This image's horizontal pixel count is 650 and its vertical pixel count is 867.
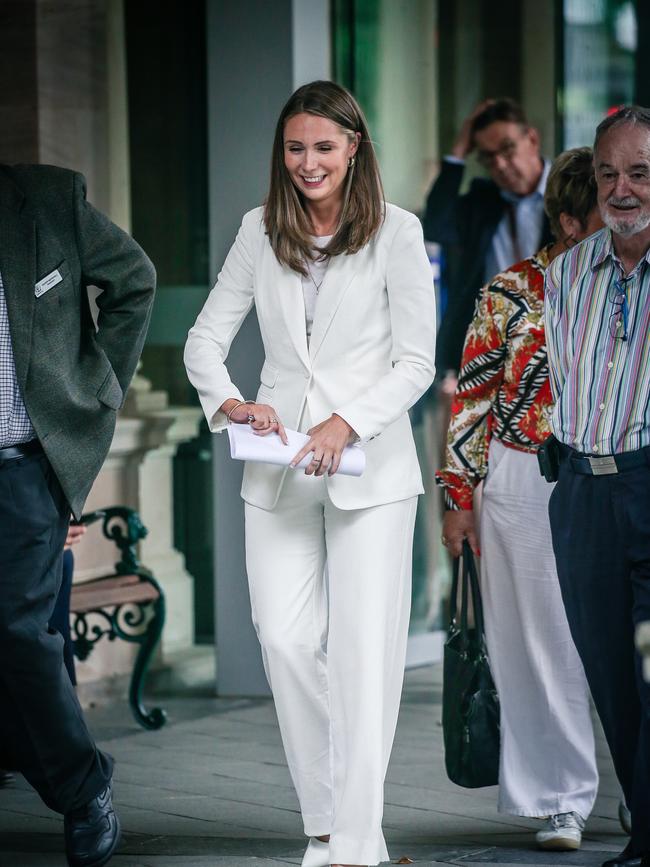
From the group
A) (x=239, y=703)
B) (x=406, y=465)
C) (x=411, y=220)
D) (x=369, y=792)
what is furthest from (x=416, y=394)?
(x=239, y=703)

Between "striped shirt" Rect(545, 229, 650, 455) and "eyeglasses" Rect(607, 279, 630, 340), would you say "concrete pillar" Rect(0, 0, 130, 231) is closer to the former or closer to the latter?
"striped shirt" Rect(545, 229, 650, 455)

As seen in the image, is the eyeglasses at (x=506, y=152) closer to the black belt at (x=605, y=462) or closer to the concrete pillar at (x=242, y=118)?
the concrete pillar at (x=242, y=118)

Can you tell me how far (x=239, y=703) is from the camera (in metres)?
6.72

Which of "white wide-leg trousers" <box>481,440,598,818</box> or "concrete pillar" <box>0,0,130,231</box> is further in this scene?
"concrete pillar" <box>0,0,130,231</box>

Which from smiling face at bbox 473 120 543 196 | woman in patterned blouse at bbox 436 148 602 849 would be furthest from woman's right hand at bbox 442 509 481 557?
smiling face at bbox 473 120 543 196

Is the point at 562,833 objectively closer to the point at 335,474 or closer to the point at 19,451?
the point at 335,474

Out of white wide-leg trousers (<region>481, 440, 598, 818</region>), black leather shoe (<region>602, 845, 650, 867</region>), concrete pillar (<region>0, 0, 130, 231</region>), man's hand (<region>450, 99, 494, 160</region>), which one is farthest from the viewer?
man's hand (<region>450, 99, 494, 160</region>)

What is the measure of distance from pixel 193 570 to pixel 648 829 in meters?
3.67

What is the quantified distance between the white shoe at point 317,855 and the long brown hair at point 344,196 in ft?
4.83

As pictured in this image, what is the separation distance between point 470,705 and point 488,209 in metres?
3.22

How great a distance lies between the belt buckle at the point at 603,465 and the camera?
393 centimetres

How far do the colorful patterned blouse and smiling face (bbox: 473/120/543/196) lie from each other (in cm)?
251

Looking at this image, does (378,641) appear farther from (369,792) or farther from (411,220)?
(411,220)

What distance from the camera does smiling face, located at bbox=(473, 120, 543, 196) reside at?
7059 mm
